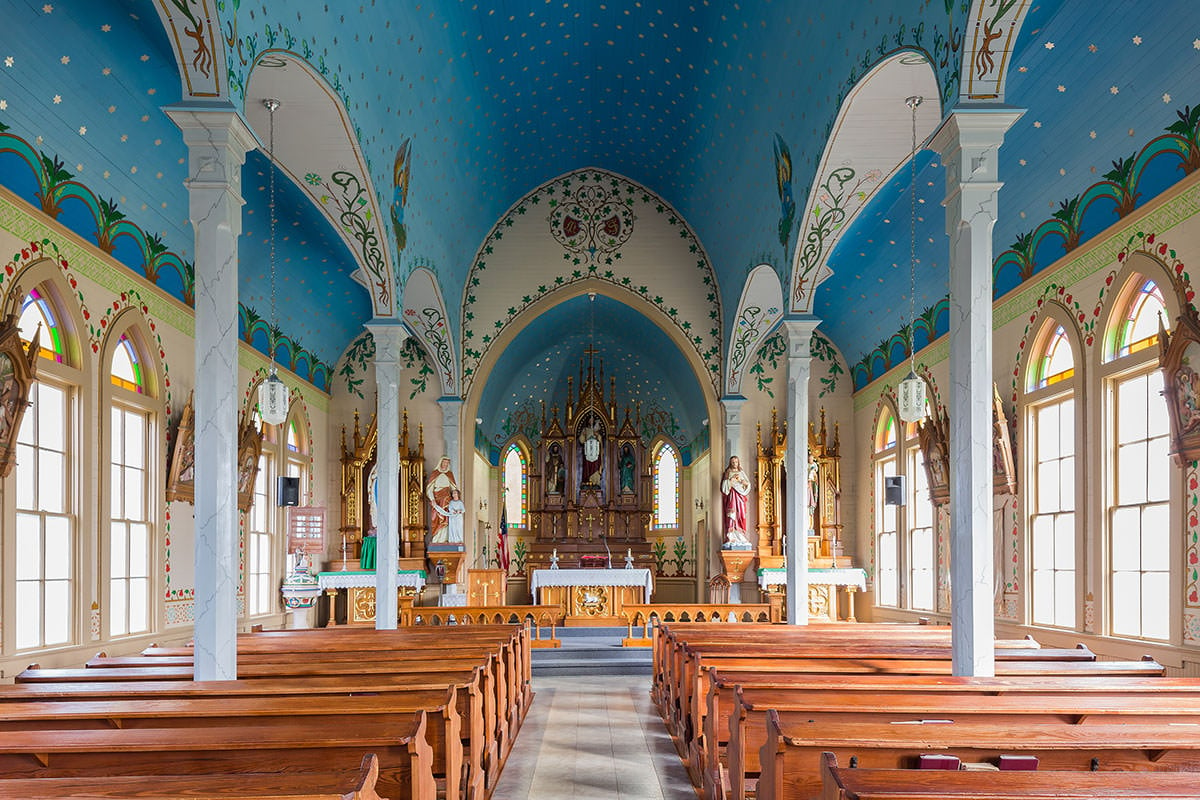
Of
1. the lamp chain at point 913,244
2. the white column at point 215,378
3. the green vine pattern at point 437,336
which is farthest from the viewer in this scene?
the green vine pattern at point 437,336

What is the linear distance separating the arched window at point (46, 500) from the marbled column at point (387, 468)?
3037mm

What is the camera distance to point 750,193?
45.3ft

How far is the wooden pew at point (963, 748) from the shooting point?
4.17m

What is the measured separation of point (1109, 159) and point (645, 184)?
9554mm

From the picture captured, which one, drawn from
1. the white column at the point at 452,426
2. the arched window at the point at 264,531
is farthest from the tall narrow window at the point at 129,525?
the white column at the point at 452,426

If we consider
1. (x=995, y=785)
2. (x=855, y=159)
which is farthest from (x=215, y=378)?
(x=855, y=159)

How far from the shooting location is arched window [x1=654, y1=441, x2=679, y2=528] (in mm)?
23484

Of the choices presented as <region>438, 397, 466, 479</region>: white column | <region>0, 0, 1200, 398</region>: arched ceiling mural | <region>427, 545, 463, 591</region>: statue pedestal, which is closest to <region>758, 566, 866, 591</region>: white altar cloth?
<region>0, 0, 1200, 398</region>: arched ceiling mural

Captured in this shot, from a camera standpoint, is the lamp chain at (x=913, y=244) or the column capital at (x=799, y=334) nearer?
the lamp chain at (x=913, y=244)

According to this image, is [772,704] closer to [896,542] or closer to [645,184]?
[896,542]

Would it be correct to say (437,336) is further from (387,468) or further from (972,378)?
(972,378)

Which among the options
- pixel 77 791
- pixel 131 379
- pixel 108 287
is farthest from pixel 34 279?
pixel 77 791

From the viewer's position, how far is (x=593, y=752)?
27.3ft

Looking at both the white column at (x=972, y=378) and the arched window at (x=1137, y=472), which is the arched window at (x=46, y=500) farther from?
the arched window at (x=1137, y=472)
